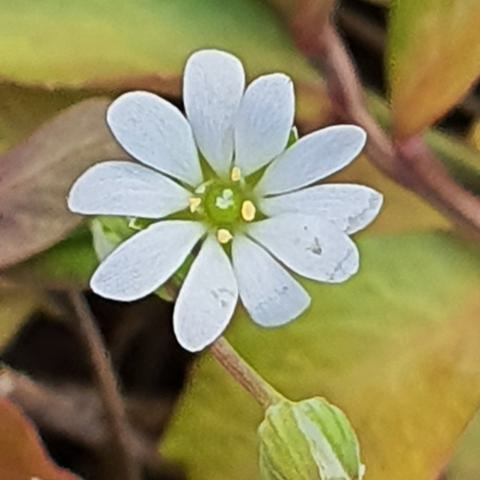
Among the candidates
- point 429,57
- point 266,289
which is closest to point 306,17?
point 429,57

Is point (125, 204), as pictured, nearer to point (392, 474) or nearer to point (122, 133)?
point (122, 133)

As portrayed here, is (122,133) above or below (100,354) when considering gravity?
above

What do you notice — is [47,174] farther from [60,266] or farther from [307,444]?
[307,444]

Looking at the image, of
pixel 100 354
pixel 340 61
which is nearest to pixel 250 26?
pixel 340 61

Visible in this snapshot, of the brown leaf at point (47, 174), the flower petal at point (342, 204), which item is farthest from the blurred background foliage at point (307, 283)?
the flower petal at point (342, 204)

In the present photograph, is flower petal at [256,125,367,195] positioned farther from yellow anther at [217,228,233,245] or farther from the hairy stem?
the hairy stem
